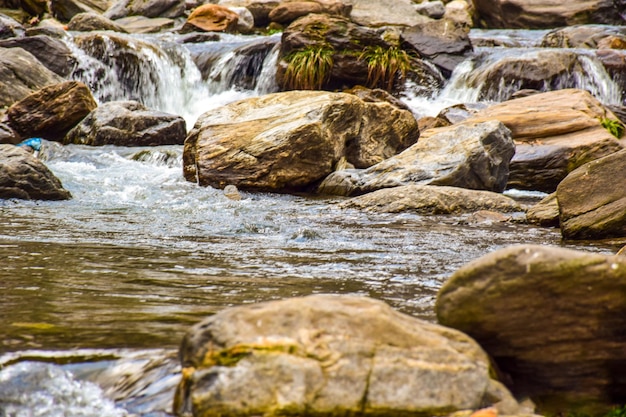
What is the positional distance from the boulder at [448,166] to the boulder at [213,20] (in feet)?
47.8

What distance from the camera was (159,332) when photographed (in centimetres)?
312

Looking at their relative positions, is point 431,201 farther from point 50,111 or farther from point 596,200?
point 50,111

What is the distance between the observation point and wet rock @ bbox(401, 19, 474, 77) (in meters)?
18.1

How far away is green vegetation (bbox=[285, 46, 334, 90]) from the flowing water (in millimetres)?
5527

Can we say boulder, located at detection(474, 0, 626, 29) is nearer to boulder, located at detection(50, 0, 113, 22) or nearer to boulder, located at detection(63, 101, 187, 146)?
boulder, located at detection(63, 101, 187, 146)

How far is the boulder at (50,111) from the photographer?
45.1 feet

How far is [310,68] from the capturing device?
54.4 feet

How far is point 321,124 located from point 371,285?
233 inches

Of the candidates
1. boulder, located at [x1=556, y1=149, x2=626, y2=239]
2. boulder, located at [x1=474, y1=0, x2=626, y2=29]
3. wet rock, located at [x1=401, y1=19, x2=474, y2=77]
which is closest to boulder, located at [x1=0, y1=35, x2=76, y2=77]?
wet rock, located at [x1=401, y1=19, x2=474, y2=77]

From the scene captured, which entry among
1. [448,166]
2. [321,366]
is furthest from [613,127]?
[321,366]

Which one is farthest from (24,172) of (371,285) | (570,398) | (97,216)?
(570,398)

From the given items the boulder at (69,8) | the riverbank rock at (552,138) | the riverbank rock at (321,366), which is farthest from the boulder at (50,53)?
the riverbank rock at (321,366)

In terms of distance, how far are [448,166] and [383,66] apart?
8171 millimetres

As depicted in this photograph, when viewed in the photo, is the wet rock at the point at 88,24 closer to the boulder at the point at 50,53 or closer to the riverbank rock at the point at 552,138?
the boulder at the point at 50,53
